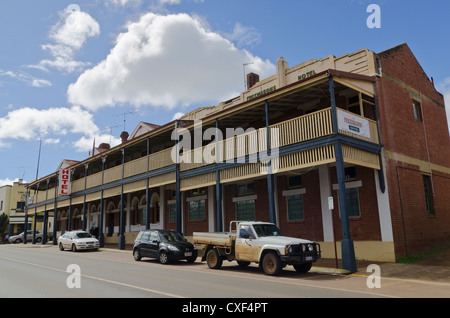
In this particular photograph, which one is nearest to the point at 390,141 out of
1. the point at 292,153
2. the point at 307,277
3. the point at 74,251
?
the point at 292,153

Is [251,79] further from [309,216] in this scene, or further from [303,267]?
[303,267]

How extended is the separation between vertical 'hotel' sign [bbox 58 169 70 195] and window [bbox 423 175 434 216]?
93.3 feet

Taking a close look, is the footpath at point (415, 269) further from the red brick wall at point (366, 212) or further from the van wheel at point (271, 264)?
the van wheel at point (271, 264)

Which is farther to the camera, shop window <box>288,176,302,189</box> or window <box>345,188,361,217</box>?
shop window <box>288,176,302,189</box>

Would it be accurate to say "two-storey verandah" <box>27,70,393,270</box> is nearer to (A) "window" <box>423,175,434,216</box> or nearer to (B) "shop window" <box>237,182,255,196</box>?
(B) "shop window" <box>237,182,255,196</box>

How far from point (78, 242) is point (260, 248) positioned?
52.9ft

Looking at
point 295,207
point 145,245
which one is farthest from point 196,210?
point 295,207

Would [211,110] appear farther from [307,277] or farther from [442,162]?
[307,277]

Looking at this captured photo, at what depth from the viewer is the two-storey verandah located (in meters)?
13.7

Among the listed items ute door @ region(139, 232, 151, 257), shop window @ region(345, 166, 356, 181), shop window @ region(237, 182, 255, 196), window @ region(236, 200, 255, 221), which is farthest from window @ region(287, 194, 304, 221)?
ute door @ region(139, 232, 151, 257)

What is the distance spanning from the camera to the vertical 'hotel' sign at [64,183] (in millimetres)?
32484

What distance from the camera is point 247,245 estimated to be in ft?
40.7

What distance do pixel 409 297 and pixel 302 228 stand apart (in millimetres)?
9960

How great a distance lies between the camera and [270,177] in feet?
49.7
